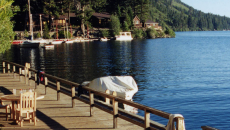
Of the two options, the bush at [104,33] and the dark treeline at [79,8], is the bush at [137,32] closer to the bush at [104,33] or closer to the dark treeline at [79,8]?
the dark treeline at [79,8]

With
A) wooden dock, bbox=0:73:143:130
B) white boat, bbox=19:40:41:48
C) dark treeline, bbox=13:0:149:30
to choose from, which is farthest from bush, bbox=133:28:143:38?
wooden dock, bbox=0:73:143:130

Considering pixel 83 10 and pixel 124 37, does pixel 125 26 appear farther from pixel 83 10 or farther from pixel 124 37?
pixel 83 10

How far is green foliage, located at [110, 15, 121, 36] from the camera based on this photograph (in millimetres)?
123200

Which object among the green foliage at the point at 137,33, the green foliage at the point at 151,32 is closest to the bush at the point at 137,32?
the green foliage at the point at 137,33

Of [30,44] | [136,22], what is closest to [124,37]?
[136,22]

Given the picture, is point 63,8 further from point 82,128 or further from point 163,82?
point 82,128

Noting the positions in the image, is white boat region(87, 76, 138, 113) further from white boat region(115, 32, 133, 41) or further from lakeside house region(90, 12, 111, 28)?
lakeside house region(90, 12, 111, 28)

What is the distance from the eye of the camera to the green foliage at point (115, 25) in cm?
12320

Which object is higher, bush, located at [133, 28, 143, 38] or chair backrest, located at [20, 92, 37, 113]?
bush, located at [133, 28, 143, 38]

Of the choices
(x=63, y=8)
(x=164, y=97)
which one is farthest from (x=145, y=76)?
(x=63, y=8)

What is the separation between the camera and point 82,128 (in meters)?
11.1

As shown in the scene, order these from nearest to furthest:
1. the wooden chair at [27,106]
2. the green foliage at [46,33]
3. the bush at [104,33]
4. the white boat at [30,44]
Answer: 1. the wooden chair at [27,106]
2. the white boat at [30,44]
3. the green foliage at [46,33]
4. the bush at [104,33]

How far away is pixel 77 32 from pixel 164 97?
10081 centimetres

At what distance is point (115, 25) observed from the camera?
124938 millimetres
